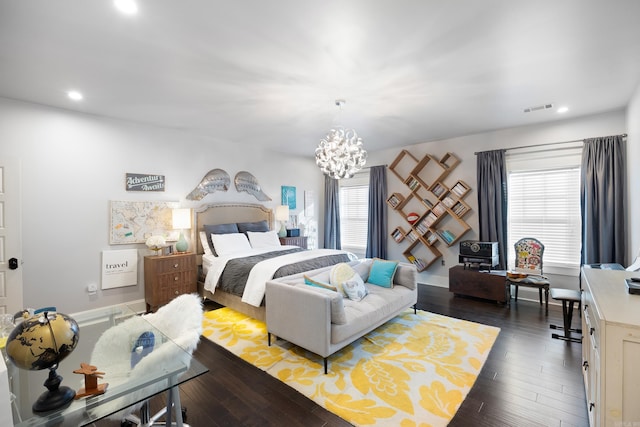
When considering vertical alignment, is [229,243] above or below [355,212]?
below

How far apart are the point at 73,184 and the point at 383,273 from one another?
4065 mm

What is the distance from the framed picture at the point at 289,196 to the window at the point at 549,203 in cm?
406

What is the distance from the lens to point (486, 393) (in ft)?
7.05

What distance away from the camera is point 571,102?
337 centimetres

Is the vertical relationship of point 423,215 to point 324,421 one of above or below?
above

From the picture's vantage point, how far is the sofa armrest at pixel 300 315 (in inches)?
94.1

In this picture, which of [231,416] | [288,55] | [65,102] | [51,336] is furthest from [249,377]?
[65,102]

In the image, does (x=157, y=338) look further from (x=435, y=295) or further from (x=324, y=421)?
(x=435, y=295)

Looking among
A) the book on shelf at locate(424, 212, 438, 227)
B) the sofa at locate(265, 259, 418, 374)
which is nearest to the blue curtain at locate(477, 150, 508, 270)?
the book on shelf at locate(424, 212, 438, 227)

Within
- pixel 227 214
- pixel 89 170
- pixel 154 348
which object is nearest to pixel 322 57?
pixel 154 348

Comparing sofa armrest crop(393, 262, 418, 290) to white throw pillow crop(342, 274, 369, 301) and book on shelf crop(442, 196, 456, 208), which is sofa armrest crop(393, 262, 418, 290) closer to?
white throw pillow crop(342, 274, 369, 301)

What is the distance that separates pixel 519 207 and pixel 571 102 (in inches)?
65.4

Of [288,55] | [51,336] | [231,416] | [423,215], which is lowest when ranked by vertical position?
[231,416]

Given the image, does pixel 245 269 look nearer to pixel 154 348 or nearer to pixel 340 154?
pixel 340 154
